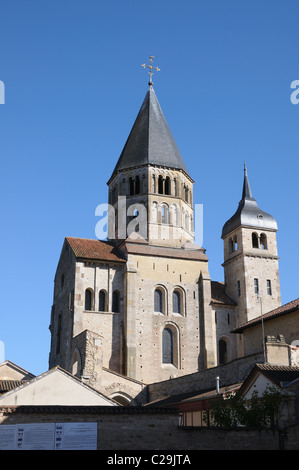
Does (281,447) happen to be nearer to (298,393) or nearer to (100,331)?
(298,393)

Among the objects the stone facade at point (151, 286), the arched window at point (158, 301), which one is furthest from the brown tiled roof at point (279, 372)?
the arched window at point (158, 301)

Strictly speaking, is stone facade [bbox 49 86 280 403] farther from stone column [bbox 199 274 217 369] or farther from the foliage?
the foliage

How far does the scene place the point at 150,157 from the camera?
5119cm

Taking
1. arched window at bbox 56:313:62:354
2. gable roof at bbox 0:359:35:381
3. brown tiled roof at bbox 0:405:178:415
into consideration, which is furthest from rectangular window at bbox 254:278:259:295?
brown tiled roof at bbox 0:405:178:415

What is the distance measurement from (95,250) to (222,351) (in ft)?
43.7

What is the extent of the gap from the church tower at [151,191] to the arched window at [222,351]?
888 cm

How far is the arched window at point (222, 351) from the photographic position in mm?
48000

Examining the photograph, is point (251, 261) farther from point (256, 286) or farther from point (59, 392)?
point (59, 392)

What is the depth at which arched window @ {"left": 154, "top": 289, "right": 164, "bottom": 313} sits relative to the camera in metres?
46.5

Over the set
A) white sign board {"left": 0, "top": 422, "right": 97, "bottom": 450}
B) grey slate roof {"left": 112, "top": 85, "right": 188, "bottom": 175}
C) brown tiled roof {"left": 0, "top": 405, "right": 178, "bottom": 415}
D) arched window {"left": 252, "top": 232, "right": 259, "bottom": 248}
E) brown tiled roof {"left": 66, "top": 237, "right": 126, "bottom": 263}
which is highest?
grey slate roof {"left": 112, "top": 85, "right": 188, "bottom": 175}

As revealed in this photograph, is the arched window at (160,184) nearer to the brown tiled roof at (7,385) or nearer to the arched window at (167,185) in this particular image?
the arched window at (167,185)

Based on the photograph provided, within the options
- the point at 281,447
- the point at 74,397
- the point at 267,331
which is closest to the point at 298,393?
the point at 281,447

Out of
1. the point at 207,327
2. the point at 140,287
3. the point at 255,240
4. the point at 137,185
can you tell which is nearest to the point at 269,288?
the point at 255,240

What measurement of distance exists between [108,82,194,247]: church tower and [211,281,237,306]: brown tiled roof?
201 inches
